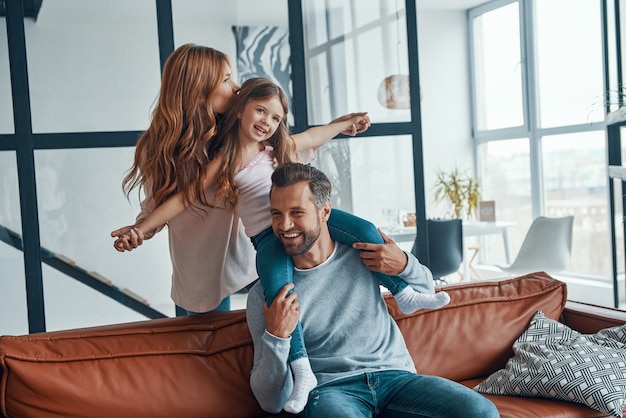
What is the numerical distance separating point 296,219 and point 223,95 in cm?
62

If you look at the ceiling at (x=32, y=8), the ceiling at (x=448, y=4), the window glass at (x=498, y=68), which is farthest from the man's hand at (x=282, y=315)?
the ceiling at (x=448, y=4)

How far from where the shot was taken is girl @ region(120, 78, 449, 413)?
7.71 feet

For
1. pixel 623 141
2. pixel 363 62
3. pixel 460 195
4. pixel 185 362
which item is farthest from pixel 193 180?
pixel 460 195

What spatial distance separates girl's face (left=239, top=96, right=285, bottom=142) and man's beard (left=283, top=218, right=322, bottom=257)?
1.50ft

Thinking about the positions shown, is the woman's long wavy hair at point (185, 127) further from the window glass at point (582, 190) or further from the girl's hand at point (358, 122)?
the window glass at point (582, 190)

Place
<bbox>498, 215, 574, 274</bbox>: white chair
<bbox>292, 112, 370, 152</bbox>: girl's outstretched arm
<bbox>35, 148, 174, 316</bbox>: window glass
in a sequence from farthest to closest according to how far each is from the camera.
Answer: <bbox>498, 215, 574, 274</bbox>: white chair → <bbox>35, 148, 174, 316</bbox>: window glass → <bbox>292, 112, 370, 152</bbox>: girl's outstretched arm

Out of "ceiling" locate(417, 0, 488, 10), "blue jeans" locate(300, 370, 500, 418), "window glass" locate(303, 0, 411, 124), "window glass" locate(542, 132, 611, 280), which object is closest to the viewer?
"blue jeans" locate(300, 370, 500, 418)

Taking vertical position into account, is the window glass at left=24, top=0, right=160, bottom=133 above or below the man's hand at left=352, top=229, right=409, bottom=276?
above

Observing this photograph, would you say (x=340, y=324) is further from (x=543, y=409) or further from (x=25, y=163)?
(x=25, y=163)

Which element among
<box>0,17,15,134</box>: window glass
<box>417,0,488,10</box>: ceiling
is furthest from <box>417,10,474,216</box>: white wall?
<box>0,17,15,134</box>: window glass

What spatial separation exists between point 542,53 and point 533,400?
543 centimetres

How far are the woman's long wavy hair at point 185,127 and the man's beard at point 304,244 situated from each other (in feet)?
1.47

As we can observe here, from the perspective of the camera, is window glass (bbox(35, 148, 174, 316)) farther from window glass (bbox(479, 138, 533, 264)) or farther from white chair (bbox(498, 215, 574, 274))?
window glass (bbox(479, 138, 533, 264))

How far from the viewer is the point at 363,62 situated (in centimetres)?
383
